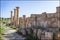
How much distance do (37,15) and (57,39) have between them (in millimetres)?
2215

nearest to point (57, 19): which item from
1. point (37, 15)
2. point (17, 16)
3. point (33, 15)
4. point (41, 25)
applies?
point (41, 25)

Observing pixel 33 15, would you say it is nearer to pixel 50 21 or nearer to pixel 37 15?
pixel 37 15

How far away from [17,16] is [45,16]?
8.55 m

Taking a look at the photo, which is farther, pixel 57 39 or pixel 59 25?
pixel 59 25

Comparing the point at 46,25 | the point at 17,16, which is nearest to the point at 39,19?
the point at 46,25

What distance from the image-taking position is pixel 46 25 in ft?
15.9

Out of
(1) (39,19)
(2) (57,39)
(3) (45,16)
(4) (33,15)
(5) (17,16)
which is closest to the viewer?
(2) (57,39)

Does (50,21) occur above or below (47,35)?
above

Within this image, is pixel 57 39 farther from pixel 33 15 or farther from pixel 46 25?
pixel 33 15

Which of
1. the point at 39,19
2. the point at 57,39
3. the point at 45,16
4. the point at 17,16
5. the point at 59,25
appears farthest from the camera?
the point at 17,16

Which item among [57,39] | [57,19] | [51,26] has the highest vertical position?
[57,19]

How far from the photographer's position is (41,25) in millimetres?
5293

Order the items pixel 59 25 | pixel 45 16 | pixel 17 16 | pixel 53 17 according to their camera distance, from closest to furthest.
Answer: pixel 59 25 → pixel 53 17 → pixel 45 16 → pixel 17 16

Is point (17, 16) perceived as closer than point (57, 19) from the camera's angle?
No
